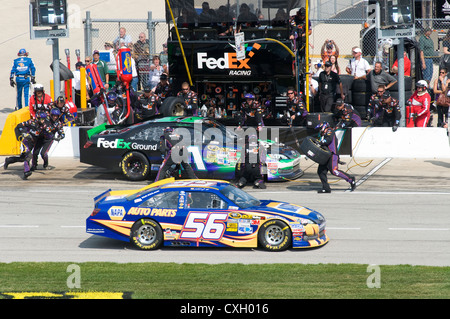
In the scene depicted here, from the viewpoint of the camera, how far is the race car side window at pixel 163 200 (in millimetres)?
12164

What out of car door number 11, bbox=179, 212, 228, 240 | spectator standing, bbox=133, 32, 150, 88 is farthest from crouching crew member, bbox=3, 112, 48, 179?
spectator standing, bbox=133, 32, 150, 88

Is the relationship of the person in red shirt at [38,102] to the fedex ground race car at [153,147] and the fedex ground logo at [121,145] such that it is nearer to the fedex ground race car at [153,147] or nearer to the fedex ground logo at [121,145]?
the fedex ground race car at [153,147]

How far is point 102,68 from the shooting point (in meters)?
24.3

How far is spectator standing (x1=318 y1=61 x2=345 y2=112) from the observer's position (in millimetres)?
21344

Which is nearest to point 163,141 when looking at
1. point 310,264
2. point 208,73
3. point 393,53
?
point 208,73

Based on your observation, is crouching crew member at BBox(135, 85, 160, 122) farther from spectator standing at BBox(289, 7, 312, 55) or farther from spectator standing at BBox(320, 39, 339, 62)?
spectator standing at BBox(320, 39, 339, 62)

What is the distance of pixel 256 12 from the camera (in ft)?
68.0

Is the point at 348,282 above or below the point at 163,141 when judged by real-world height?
below

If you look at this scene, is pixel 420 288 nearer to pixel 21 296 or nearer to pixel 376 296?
pixel 376 296

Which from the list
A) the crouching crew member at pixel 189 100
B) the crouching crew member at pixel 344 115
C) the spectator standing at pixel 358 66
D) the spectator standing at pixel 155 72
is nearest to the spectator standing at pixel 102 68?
the spectator standing at pixel 155 72

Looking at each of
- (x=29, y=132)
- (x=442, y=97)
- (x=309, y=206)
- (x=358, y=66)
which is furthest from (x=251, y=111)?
(x=442, y=97)

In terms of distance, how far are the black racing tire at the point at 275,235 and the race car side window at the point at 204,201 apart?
2.32ft

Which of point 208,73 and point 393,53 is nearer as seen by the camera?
point 208,73

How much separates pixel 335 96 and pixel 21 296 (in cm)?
1377
